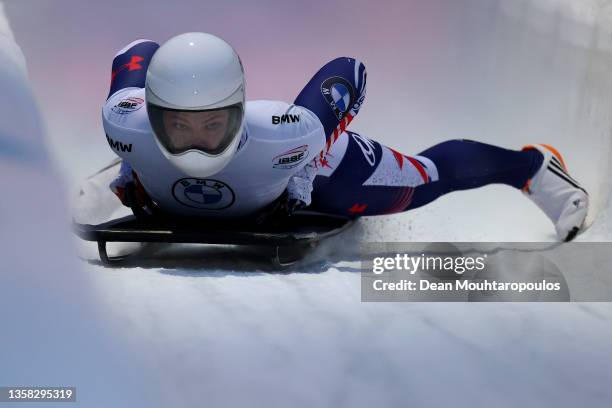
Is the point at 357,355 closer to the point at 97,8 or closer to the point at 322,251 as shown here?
the point at 322,251

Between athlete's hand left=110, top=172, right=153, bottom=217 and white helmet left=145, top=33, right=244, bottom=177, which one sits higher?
white helmet left=145, top=33, right=244, bottom=177

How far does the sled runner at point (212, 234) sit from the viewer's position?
349cm

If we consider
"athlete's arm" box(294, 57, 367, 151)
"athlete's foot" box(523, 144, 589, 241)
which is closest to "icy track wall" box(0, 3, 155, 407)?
"athlete's arm" box(294, 57, 367, 151)

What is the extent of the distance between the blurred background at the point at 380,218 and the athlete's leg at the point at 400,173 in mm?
297

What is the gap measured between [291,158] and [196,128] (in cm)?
52

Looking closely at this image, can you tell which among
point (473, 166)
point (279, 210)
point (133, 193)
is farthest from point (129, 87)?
point (473, 166)

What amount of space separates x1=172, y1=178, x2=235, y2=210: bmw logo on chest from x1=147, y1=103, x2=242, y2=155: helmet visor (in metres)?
0.32

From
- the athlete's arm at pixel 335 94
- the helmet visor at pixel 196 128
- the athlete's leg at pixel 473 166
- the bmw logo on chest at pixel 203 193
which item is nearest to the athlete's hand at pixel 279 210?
the bmw logo on chest at pixel 203 193

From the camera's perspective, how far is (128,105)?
348cm

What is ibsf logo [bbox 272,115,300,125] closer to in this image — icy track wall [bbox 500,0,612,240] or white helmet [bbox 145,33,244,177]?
white helmet [bbox 145,33,244,177]

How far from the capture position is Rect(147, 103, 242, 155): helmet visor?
316 cm

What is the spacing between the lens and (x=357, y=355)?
246 cm

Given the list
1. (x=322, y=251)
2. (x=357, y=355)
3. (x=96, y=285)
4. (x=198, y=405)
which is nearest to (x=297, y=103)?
(x=322, y=251)

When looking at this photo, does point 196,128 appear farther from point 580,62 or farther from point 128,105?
point 580,62
